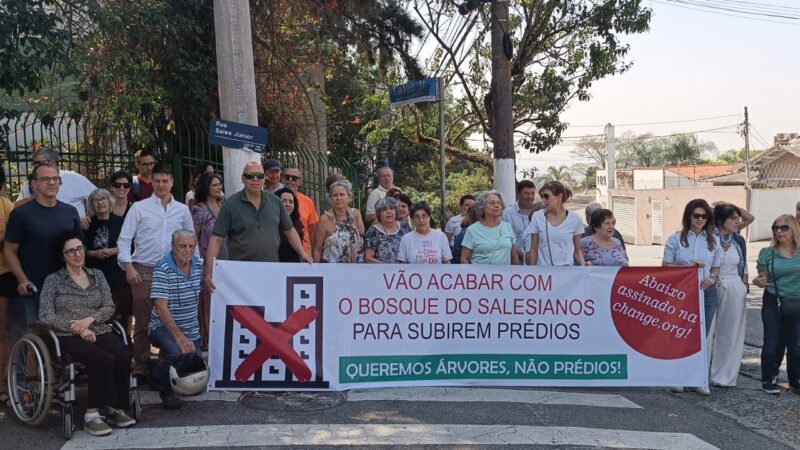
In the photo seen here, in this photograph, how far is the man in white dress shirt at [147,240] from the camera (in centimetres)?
644

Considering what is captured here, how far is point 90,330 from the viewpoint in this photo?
17.8 ft

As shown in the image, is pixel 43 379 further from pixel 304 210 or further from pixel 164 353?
pixel 304 210

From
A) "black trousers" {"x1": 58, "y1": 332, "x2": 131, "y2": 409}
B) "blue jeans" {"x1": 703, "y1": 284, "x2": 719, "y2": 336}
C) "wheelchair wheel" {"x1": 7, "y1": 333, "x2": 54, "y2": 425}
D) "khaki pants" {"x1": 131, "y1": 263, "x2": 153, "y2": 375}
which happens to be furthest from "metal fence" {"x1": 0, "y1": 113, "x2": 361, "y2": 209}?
"blue jeans" {"x1": 703, "y1": 284, "x2": 719, "y2": 336}

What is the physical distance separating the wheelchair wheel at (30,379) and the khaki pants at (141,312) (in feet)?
3.42

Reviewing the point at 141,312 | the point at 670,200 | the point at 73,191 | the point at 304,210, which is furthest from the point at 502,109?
the point at 670,200

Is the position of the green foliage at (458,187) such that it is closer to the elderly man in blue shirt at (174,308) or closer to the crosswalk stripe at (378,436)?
the elderly man in blue shirt at (174,308)

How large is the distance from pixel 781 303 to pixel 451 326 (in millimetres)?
2986

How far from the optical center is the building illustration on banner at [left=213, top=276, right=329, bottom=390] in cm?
615

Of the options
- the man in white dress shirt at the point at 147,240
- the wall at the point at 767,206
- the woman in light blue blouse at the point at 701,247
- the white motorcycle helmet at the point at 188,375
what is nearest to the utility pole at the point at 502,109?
the woman in light blue blouse at the point at 701,247

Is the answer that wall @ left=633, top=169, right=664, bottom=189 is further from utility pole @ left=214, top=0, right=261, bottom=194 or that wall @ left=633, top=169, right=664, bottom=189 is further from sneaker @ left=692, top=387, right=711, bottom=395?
utility pole @ left=214, top=0, right=261, bottom=194

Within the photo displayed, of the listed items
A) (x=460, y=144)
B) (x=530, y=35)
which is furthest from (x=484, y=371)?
(x=460, y=144)

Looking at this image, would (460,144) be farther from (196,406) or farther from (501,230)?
(196,406)

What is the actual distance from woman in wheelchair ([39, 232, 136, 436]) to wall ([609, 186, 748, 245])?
99.9ft

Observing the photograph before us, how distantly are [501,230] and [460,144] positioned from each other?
1410 centimetres
